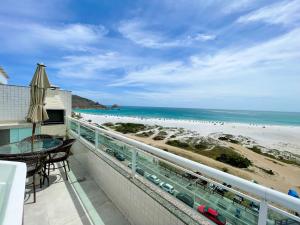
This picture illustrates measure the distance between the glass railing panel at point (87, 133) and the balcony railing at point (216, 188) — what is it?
1567mm

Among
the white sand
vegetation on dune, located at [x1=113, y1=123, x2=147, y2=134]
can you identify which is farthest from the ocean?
vegetation on dune, located at [x1=113, y1=123, x2=147, y2=134]

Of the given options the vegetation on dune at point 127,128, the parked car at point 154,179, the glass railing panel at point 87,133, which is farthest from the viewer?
the vegetation on dune at point 127,128

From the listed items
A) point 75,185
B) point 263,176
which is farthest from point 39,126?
point 263,176

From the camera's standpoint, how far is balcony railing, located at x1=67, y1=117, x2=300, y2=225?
105 centimetres

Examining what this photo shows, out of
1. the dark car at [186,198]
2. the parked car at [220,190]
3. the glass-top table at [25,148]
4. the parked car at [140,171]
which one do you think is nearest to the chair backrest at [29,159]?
the glass-top table at [25,148]

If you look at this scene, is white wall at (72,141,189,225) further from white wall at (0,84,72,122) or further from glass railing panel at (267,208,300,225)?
white wall at (0,84,72,122)

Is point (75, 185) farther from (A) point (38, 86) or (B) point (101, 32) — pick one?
(B) point (101, 32)

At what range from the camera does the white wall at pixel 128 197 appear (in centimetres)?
189

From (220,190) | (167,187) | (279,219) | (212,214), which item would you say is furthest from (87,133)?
(279,219)

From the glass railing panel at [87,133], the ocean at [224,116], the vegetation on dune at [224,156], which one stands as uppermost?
the glass railing panel at [87,133]

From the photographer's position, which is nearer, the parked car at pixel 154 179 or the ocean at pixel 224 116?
the parked car at pixel 154 179

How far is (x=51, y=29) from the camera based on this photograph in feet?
25.3

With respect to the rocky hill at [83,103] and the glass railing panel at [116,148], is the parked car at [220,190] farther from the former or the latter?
the rocky hill at [83,103]

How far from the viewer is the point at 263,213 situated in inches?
43.1
